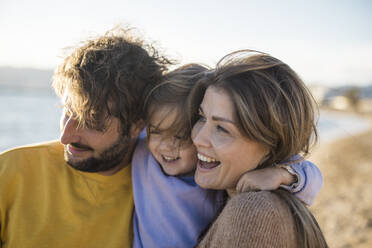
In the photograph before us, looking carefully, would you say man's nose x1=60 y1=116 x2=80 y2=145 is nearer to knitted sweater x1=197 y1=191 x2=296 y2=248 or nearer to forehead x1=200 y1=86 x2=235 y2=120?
forehead x1=200 y1=86 x2=235 y2=120

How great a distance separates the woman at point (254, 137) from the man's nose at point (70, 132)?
0.87 metres

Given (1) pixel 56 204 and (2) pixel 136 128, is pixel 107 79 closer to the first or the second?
(2) pixel 136 128

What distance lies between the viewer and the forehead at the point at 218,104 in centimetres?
199

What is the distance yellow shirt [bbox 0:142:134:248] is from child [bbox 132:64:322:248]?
165 millimetres

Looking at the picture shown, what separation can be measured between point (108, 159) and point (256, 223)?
1251mm

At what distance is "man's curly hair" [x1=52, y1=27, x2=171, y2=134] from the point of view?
7.66ft

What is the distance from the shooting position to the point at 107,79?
7.86 ft

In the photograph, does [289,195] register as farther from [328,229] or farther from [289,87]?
[328,229]

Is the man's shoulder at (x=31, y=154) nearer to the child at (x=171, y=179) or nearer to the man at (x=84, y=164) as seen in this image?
the man at (x=84, y=164)

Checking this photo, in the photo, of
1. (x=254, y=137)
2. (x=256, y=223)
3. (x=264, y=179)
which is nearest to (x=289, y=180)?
(x=264, y=179)

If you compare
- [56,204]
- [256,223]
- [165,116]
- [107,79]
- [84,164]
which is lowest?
[56,204]

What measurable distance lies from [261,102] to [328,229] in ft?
17.1

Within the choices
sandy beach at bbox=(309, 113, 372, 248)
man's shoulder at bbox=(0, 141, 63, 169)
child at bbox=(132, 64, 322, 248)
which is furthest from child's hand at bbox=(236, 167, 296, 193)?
man's shoulder at bbox=(0, 141, 63, 169)

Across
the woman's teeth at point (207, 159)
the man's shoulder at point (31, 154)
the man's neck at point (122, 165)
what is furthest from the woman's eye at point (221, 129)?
the man's shoulder at point (31, 154)
